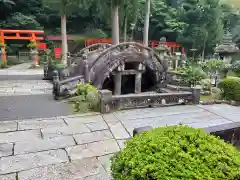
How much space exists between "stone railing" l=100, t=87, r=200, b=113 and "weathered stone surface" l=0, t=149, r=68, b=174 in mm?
2941

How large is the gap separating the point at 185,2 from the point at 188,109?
28691 mm

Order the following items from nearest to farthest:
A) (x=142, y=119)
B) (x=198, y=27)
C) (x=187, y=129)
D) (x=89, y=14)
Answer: (x=187, y=129)
(x=142, y=119)
(x=198, y=27)
(x=89, y=14)

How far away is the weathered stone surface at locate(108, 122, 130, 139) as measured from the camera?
5.31 metres

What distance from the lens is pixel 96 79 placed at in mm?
11664

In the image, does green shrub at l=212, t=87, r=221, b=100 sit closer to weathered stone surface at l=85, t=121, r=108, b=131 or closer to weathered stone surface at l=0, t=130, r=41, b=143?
weathered stone surface at l=85, t=121, r=108, b=131

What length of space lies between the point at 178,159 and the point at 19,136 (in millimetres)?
4130

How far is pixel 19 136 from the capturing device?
5.03 m

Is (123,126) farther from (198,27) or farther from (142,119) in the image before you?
(198,27)

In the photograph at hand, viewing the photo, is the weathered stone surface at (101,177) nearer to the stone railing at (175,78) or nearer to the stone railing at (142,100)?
the stone railing at (142,100)

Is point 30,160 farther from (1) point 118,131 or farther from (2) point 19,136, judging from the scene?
(1) point 118,131

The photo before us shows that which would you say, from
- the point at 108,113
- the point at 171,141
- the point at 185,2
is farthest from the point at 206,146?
the point at 185,2

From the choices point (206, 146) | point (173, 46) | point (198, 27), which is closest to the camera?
point (206, 146)

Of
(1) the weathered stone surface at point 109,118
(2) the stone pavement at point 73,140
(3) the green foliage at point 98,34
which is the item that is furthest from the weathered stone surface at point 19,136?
(3) the green foliage at point 98,34

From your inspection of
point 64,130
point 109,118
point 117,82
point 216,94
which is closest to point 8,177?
point 64,130
